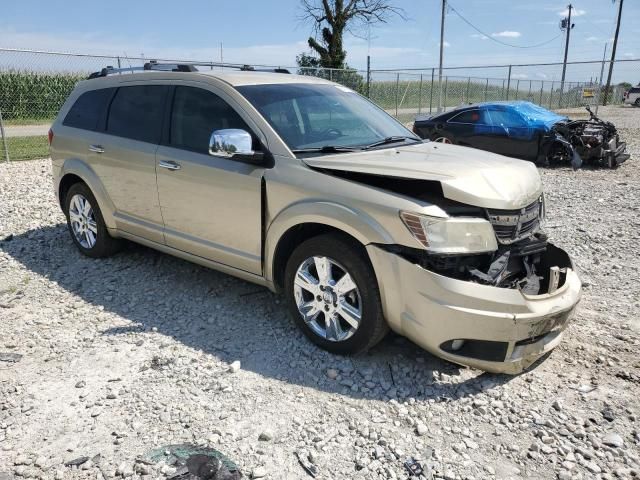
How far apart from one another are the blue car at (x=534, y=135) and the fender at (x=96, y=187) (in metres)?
8.82

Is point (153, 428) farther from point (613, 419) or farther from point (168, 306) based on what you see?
point (613, 419)

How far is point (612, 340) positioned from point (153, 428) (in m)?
3.18

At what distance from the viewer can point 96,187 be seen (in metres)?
5.21

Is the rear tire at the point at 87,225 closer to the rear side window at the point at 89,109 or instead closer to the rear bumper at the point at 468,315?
the rear side window at the point at 89,109

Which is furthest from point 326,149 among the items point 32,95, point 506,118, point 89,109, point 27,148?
point 32,95

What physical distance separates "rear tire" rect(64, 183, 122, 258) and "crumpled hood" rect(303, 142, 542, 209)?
2.72 m

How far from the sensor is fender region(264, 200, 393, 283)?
322 centimetres

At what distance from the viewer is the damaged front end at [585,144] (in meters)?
11.3

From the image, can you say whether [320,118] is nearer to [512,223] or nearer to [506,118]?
[512,223]

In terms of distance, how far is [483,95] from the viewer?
27.1 m

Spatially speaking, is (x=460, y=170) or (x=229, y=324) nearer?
(x=460, y=170)

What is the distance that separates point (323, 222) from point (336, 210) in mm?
138

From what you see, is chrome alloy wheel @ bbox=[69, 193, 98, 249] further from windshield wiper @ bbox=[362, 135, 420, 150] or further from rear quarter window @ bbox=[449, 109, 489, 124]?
rear quarter window @ bbox=[449, 109, 489, 124]

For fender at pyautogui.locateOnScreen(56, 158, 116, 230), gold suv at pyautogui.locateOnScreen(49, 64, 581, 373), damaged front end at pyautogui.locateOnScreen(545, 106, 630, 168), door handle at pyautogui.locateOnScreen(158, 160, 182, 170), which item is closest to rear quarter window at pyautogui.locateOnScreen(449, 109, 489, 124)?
damaged front end at pyautogui.locateOnScreen(545, 106, 630, 168)
